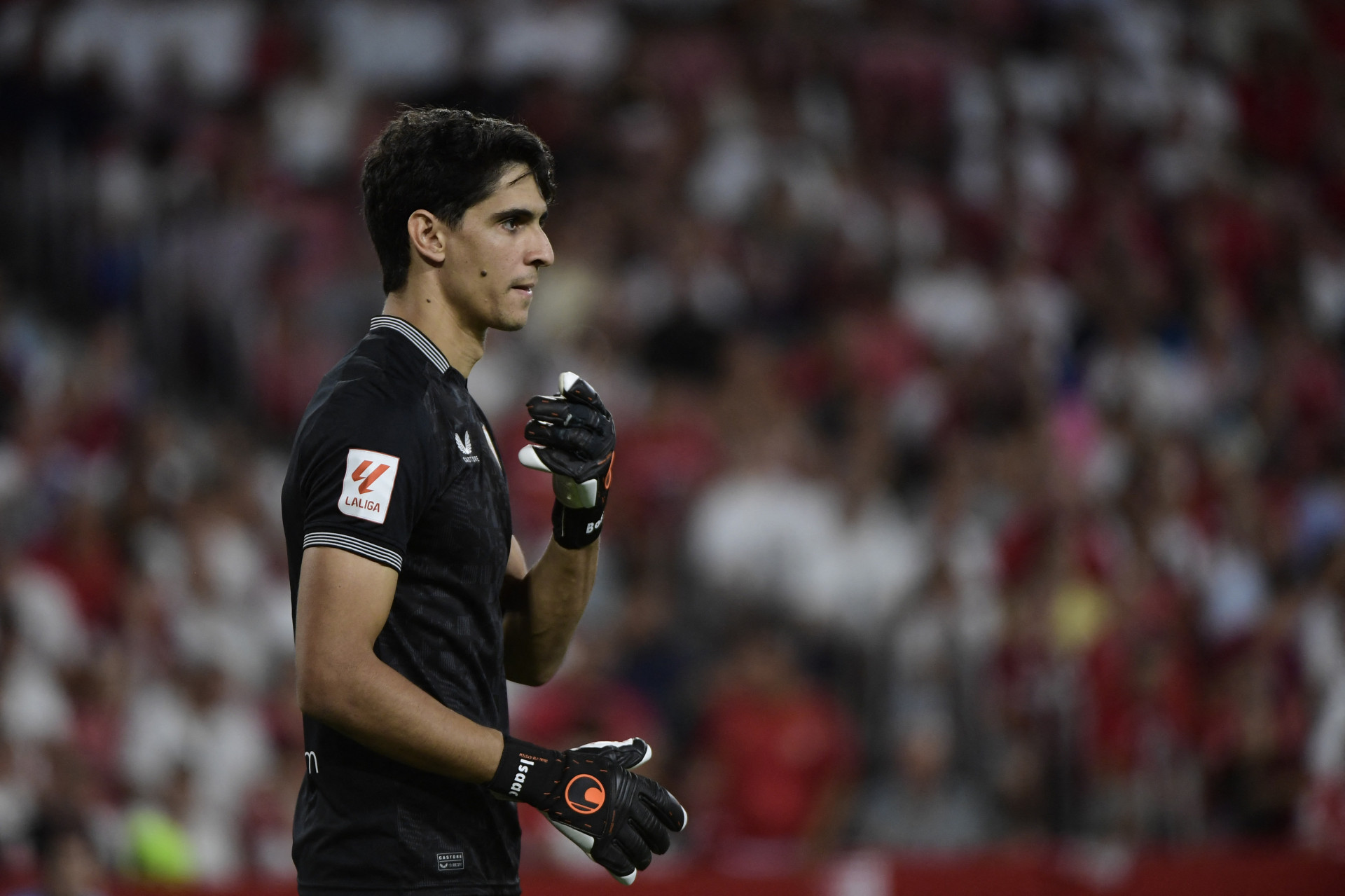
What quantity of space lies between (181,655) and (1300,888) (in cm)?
544

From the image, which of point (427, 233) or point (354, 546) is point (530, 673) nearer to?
point (354, 546)

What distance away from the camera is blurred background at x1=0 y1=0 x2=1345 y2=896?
8062mm

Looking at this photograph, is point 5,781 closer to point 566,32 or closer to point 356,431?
point 356,431

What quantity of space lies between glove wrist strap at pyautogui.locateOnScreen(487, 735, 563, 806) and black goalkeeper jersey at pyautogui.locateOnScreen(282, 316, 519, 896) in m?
0.12

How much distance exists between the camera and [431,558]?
124 inches

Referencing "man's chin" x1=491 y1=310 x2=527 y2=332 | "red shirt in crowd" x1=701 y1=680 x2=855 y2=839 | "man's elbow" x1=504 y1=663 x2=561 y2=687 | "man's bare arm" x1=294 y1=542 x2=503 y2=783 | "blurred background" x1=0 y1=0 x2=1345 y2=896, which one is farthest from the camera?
"red shirt in crowd" x1=701 y1=680 x2=855 y2=839

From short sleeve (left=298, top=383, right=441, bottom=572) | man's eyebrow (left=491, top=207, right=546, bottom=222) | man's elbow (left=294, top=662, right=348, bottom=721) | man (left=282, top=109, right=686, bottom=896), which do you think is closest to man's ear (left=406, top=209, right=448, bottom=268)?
man (left=282, top=109, right=686, bottom=896)

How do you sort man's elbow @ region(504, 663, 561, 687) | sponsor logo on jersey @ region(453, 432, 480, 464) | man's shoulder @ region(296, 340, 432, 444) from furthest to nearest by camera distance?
man's elbow @ region(504, 663, 561, 687) < sponsor logo on jersey @ region(453, 432, 480, 464) < man's shoulder @ region(296, 340, 432, 444)

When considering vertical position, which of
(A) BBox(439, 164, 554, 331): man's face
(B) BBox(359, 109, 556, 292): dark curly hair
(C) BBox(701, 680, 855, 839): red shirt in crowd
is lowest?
(C) BBox(701, 680, 855, 839): red shirt in crowd

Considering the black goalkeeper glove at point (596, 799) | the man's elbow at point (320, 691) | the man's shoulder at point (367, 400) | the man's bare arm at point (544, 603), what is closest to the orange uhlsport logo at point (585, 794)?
the black goalkeeper glove at point (596, 799)

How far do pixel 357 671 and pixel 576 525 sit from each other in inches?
32.9

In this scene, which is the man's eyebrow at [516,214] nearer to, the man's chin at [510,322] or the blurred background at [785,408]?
the man's chin at [510,322]

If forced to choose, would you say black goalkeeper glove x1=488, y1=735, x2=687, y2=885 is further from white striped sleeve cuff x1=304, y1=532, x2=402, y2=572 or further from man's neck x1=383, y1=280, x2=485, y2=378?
man's neck x1=383, y1=280, x2=485, y2=378

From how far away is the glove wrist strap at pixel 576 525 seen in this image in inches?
144
